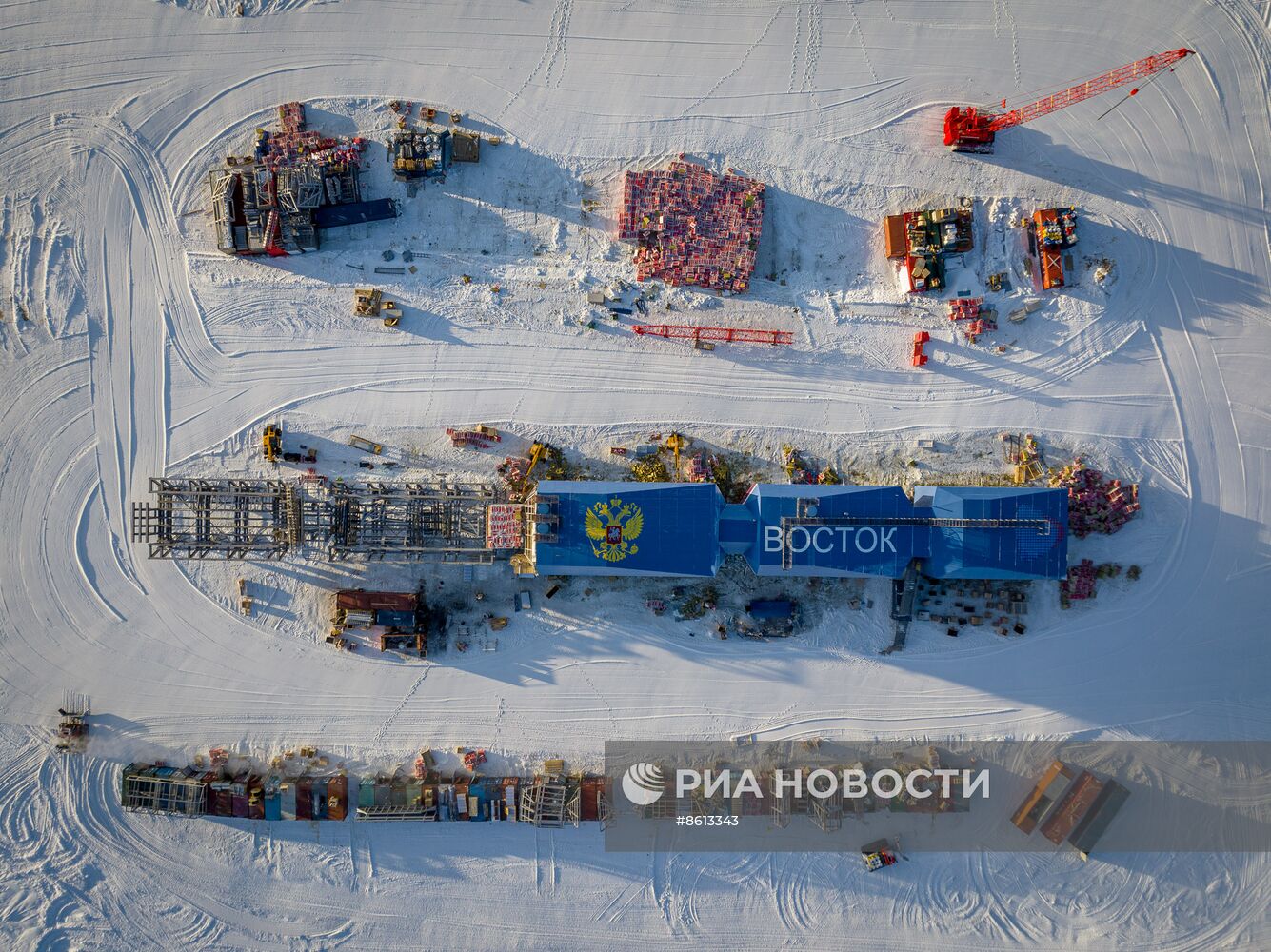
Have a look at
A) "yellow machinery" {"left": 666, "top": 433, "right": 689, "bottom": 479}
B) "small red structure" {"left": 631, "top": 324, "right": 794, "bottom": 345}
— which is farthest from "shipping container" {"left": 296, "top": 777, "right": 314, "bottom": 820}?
"small red structure" {"left": 631, "top": 324, "right": 794, "bottom": 345}

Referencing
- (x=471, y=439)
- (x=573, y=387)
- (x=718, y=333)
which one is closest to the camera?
(x=471, y=439)

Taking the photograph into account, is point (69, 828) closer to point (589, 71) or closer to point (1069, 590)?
point (589, 71)

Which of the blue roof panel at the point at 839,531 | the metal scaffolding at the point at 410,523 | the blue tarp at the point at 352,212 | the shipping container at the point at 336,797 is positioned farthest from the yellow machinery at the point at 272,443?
the blue roof panel at the point at 839,531

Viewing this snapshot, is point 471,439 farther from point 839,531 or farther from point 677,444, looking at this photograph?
point 839,531

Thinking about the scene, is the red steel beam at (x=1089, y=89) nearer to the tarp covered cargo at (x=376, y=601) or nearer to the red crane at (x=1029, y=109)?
the red crane at (x=1029, y=109)

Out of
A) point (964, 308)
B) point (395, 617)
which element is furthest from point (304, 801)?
point (964, 308)

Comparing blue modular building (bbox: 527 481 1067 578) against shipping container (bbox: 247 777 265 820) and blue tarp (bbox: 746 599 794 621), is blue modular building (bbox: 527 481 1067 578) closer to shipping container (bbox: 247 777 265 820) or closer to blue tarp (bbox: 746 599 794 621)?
blue tarp (bbox: 746 599 794 621)
